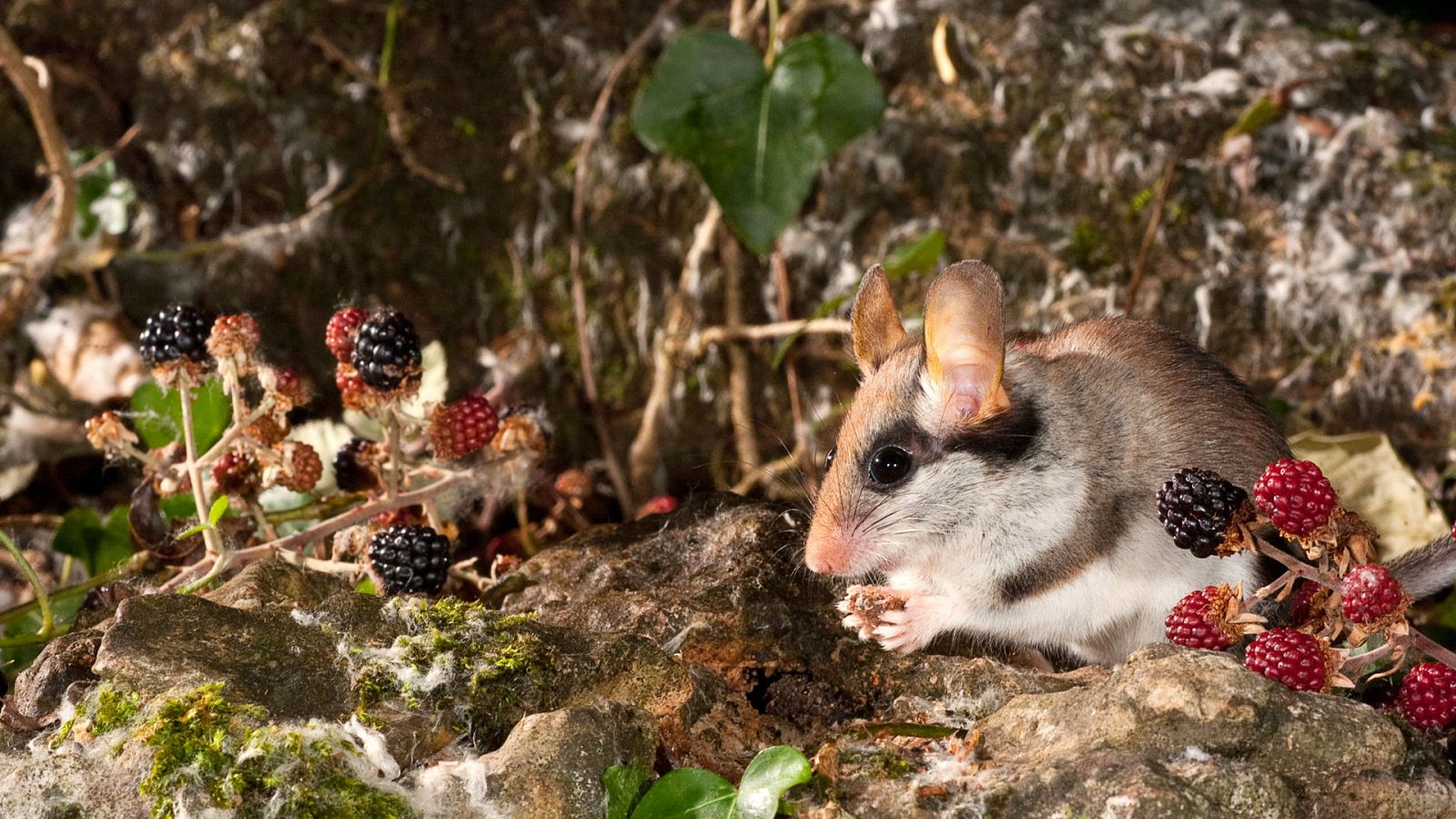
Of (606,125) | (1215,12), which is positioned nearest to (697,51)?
(606,125)

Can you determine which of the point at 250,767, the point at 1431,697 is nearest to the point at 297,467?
the point at 250,767

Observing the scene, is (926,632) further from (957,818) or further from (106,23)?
(106,23)

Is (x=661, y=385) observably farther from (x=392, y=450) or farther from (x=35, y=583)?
(x=35, y=583)

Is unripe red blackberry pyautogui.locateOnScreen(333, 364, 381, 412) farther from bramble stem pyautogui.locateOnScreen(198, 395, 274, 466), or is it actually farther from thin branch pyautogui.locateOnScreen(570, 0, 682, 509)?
thin branch pyautogui.locateOnScreen(570, 0, 682, 509)

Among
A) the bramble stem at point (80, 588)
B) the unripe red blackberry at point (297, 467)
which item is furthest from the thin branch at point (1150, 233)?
the bramble stem at point (80, 588)

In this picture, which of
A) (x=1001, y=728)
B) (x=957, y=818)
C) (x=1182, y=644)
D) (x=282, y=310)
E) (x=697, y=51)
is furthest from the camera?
(x=282, y=310)
